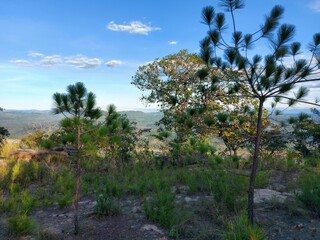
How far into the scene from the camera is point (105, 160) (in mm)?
9914

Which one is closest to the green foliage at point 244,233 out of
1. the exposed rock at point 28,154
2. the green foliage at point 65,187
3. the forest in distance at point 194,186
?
the forest in distance at point 194,186

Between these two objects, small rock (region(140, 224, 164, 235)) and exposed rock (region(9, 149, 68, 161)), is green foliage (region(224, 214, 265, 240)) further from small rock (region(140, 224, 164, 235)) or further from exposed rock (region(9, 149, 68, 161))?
exposed rock (region(9, 149, 68, 161))

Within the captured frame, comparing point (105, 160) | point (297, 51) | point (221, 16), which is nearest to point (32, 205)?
point (105, 160)

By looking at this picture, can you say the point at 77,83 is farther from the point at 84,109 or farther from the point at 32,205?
the point at 32,205

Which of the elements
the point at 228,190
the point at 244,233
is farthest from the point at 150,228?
the point at 228,190

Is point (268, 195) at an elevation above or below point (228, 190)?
below

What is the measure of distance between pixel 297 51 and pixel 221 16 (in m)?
1.31

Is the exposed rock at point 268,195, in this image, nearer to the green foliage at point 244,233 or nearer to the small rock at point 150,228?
the green foliage at point 244,233

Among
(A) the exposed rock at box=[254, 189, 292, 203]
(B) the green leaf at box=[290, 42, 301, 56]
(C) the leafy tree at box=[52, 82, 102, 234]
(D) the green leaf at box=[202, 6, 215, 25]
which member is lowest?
(A) the exposed rock at box=[254, 189, 292, 203]

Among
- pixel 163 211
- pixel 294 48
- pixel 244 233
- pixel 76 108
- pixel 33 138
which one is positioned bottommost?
pixel 163 211

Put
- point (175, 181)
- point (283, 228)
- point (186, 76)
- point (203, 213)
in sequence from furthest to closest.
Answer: point (186, 76)
point (175, 181)
point (203, 213)
point (283, 228)

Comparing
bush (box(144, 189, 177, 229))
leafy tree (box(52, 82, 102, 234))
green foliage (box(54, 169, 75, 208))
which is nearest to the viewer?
leafy tree (box(52, 82, 102, 234))

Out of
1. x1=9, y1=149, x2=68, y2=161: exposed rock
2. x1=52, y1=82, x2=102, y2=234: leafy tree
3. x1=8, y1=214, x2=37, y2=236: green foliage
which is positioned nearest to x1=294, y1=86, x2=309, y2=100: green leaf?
x1=52, y1=82, x2=102, y2=234: leafy tree

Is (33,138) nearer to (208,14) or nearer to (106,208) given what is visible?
(106,208)
